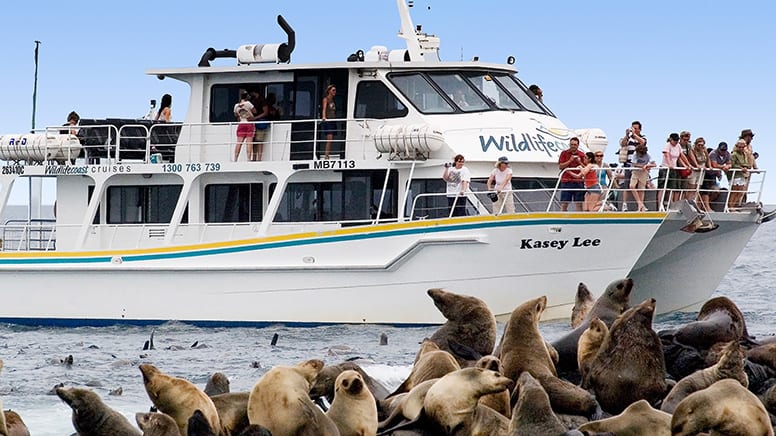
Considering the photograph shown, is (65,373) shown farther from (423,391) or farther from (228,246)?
(423,391)

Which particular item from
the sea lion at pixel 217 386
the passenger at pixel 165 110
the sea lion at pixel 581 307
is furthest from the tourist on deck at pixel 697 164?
the sea lion at pixel 217 386

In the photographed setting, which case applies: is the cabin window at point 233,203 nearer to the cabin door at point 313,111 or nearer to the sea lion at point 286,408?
the cabin door at point 313,111

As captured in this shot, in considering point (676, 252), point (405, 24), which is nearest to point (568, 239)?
point (676, 252)

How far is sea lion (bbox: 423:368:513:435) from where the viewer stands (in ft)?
29.7

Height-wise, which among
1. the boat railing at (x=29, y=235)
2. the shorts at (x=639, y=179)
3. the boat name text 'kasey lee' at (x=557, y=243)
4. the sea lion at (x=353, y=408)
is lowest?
the boat railing at (x=29, y=235)

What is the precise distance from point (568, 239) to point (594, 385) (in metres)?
10.2

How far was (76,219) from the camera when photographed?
24.3 meters

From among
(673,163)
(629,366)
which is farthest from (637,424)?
(673,163)

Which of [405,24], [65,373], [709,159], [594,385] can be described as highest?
[405,24]

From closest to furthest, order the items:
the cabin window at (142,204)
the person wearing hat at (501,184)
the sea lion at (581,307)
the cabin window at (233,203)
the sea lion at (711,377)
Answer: the sea lion at (711,377) → the sea lion at (581,307) → the person wearing hat at (501,184) → the cabin window at (233,203) → the cabin window at (142,204)

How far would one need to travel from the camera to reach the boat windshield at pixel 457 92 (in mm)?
22141

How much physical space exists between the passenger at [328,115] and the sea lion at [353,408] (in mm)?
13006

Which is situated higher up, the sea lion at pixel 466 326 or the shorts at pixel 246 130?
the shorts at pixel 246 130

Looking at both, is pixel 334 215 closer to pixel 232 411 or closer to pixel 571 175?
pixel 571 175
